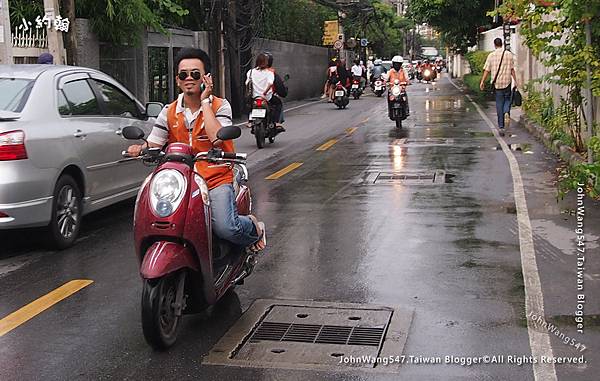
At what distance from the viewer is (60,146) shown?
7258 millimetres

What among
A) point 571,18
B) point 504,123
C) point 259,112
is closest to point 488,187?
point 571,18

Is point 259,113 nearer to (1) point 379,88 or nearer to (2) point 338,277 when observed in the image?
(2) point 338,277

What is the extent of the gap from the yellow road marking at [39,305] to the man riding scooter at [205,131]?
52.8 inches

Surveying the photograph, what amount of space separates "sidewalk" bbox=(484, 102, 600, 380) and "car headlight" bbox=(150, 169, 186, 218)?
91.8 inches

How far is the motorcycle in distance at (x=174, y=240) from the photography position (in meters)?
4.57

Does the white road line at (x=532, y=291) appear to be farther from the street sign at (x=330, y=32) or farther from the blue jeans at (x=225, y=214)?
the street sign at (x=330, y=32)

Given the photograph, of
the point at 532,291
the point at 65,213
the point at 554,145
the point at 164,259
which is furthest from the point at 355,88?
the point at 164,259

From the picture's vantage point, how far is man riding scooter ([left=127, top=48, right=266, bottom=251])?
5.02 m

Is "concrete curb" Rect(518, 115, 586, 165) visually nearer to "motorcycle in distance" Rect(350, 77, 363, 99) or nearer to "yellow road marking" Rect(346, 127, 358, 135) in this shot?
"yellow road marking" Rect(346, 127, 358, 135)

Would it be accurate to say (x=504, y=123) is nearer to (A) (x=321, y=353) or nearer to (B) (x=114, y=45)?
(B) (x=114, y=45)

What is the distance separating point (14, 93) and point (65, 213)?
119 cm

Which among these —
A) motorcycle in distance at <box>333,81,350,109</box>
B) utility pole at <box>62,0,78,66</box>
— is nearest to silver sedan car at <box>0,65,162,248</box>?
utility pole at <box>62,0,78,66</box>

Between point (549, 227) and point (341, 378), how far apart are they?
4198 millimetres

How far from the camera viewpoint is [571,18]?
9242 millimetres
